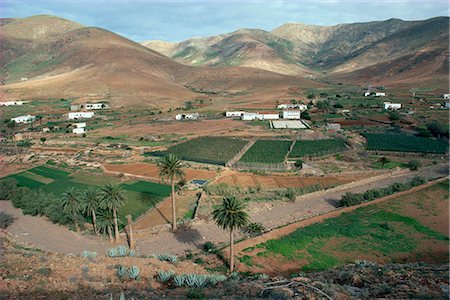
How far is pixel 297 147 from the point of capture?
6325cm

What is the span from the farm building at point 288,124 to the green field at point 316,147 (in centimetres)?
1462

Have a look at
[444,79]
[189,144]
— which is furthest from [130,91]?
[444,79]

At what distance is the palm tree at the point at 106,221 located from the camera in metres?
29.6

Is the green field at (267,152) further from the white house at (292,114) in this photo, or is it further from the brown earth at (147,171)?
the white house at (292,114)

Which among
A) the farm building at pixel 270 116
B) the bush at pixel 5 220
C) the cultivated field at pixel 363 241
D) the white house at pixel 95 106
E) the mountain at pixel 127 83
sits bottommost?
the cultivated field at pixel 363 241

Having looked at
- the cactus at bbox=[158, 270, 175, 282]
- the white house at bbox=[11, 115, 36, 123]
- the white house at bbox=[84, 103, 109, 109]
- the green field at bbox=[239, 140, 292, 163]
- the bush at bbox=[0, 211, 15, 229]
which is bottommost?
the bush at bbox=[0, 211, 15, 229]

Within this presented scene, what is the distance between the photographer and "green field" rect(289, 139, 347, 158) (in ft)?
191

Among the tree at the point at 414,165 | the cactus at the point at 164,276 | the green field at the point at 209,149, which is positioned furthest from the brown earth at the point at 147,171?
the tree at the point at 414,165

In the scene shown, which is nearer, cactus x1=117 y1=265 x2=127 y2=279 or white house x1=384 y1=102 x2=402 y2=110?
cactus x1=117 y1=265 x2=127 y2=279

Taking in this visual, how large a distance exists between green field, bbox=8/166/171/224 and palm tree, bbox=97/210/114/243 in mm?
3059

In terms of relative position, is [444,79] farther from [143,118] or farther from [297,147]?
[143,118]

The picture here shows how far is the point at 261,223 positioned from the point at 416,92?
126m

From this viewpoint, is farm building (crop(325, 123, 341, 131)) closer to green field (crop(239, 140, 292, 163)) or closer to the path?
green field (crop(239, 140, 292, 163))

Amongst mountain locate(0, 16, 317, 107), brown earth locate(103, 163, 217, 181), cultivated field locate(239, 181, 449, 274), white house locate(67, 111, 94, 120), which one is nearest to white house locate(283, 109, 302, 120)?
mountain locate(0, 16, 317, 107)
